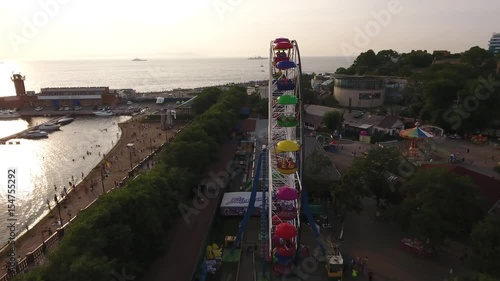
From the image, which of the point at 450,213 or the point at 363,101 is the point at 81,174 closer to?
the point at 450,213

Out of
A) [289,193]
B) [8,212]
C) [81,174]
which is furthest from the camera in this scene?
[81,174]

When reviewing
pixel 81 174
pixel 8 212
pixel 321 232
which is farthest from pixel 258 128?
pixel 8 212

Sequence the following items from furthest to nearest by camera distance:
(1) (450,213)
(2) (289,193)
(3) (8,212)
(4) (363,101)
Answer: (4) (363,101)
(3) (8,212)
(1) (450,213)
(2) (289,193)

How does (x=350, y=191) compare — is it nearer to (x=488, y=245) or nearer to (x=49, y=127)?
(x=488, y=245)

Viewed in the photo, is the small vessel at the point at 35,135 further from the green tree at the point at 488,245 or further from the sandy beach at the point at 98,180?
the green tree at the point at 488,245

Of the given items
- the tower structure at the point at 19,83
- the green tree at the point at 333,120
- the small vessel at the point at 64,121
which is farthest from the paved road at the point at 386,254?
the tower structure at the point at 19,83

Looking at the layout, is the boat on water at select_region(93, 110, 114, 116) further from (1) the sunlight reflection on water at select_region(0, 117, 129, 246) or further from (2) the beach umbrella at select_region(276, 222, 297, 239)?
(2) the beach umbrella at select_region(276, 222, 297, 239)

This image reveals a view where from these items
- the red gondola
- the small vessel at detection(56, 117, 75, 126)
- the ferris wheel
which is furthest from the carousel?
the small vessel at detection(56, 117, 75, 126)
